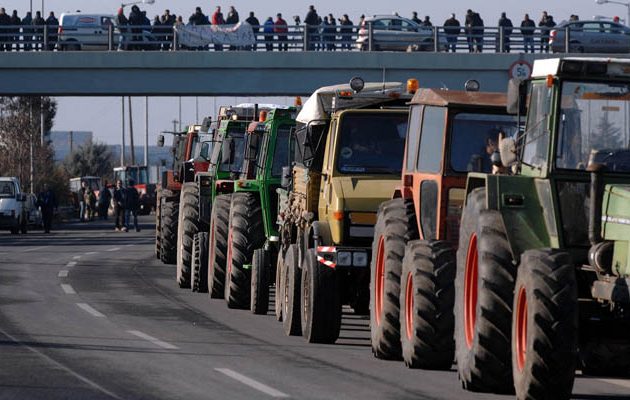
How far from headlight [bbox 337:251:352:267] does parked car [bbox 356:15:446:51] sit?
37087 millimetres

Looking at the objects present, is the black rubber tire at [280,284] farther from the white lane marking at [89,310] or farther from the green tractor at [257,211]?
the white lane marking at [89,310]

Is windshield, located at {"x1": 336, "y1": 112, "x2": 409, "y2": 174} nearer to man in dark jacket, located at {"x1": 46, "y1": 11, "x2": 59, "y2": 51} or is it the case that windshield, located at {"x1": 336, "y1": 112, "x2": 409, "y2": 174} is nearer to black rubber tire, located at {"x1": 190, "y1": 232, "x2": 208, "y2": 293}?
black rubber tire, located at {"x1": 190, "y1": 232, "x2": 208, "y2": 293}

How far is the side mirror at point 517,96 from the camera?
1238cm

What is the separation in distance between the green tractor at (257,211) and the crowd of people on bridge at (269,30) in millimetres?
30189

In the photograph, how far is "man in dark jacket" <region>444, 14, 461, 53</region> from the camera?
53469mm

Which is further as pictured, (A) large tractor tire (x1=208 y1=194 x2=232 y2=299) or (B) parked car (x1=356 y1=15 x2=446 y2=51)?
(B) parked car (x1=356 y1=15 x2=446 y2=51)

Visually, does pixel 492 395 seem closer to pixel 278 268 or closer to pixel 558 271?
pixel 558 271

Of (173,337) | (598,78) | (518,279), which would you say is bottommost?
(173,337)

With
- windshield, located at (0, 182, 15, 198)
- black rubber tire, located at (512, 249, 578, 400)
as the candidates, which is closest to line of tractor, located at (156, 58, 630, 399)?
black rubber tire, located at (512, 249, 578, 400)

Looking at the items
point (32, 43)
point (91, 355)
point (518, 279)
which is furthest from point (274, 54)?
Result: point (518, 279)

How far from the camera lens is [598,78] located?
482 inches

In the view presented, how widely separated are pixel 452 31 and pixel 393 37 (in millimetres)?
2131

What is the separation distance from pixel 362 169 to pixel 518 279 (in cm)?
611

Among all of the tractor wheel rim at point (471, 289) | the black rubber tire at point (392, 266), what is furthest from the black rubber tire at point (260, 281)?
the tractor wheel rim at point (471, 289)
